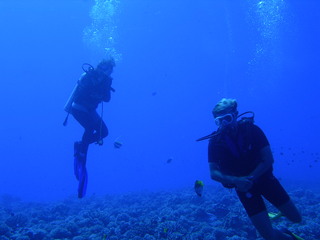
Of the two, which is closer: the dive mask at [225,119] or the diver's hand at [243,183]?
the diver's hand at [243,183]

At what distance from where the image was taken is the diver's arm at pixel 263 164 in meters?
4.59

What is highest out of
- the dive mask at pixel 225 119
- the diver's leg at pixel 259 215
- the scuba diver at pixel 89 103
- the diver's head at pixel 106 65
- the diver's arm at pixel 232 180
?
the diver's head at pixel 106 65

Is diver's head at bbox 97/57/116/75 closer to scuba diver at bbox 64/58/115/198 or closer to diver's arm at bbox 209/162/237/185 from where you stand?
scuba diver at bbox 64/58/115/198

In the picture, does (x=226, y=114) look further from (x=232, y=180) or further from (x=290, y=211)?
(x=290, y=211)

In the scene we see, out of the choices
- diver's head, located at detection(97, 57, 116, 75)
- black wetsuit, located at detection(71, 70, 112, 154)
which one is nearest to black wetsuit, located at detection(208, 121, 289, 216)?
black wetsuit, located at detection(71, 70, 112, 154)

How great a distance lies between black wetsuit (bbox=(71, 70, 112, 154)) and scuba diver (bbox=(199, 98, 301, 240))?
4.65 m

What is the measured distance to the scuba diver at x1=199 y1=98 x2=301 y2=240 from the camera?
4.71 metres

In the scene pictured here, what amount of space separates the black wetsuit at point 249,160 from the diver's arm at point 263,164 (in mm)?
63

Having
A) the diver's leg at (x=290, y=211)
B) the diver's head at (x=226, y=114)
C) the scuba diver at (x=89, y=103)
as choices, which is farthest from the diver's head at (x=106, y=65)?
the diver's leg at (x=290, y=211)

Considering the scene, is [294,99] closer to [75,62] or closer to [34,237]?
[75,62]

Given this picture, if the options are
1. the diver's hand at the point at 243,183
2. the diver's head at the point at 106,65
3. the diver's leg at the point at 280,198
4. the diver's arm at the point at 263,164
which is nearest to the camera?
the diver's hand at the point at 243,183

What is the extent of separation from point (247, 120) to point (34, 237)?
7815mm

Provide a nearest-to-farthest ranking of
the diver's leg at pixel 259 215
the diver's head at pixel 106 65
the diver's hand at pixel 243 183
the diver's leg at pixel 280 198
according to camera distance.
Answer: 1. the diver's hand at pixel 243 183
2. the diver's leg at pixel 259 215
3. the diver's leg at pixel 280 198
4. the diver's head at pixel 106 65

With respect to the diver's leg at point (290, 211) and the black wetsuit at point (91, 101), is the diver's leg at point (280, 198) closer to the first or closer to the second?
the diver's leg at point (290, 211)
